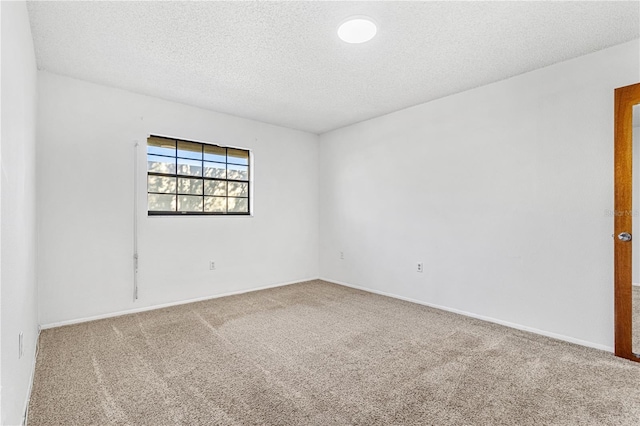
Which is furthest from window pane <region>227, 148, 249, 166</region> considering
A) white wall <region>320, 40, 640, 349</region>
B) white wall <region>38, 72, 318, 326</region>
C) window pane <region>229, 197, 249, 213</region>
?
white wall <region>320, 40, 640, 349</region>

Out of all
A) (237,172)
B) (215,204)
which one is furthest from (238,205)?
(237,172)

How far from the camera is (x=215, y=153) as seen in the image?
441 cm

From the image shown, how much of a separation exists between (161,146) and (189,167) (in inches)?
16.1

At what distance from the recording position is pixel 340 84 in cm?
342

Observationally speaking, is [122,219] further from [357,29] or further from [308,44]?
[357,29]

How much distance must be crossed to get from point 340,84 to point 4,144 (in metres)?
2.81

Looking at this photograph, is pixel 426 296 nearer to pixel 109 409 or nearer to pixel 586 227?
pixel 586 227

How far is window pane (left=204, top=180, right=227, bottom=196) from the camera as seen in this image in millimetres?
4312

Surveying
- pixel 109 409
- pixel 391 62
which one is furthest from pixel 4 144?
pixel 391 62

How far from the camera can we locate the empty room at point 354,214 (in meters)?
1.94

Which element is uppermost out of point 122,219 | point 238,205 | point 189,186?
point 189,186

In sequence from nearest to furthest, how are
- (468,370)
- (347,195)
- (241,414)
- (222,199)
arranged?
1. (241,414)
2. (468,370)
3. (222,199)
4. (347,195)

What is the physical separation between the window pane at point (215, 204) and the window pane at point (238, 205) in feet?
0.32

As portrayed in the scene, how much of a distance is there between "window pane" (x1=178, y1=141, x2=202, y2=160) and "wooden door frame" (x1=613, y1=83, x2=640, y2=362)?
436 centimetres
